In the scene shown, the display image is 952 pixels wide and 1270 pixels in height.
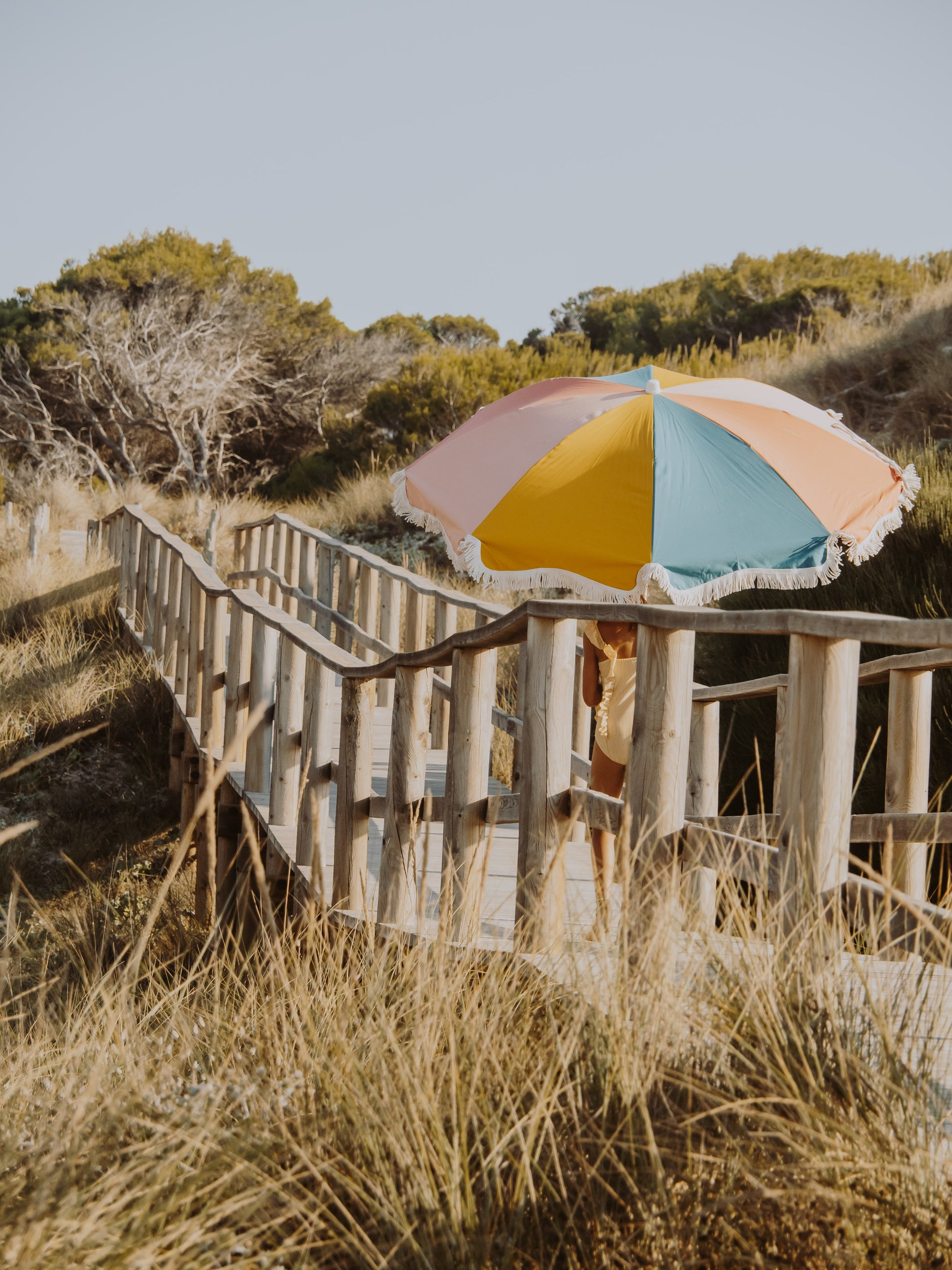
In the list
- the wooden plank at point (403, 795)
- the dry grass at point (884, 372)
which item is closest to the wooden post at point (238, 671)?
the wooden plank at point (403, 795)

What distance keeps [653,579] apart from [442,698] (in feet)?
11.2

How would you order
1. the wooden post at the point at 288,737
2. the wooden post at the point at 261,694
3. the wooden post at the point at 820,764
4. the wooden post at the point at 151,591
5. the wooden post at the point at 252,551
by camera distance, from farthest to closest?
the wooden post at the point at 252,551, the wooden post at the point at 151,591, the wooden post at the point at 261,694, the wooden post at the point at 288,737, the wooden post at the point at 820,764

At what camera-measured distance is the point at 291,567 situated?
1016cm

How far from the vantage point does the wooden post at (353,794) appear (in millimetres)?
3846

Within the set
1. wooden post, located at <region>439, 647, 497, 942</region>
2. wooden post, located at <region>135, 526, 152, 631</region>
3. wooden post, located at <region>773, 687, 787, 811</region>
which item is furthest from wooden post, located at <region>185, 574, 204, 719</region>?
wooden post, located at <region>773, 687, 787, 811</region>

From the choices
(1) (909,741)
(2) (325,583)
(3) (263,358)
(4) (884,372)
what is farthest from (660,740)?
(3) (263,358)

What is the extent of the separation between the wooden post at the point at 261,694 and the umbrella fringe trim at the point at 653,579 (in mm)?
1932

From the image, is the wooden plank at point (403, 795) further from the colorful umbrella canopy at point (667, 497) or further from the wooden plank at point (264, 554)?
the wooden plank at point (264, 554)

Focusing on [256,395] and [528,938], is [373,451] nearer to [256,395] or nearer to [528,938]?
[256,395]

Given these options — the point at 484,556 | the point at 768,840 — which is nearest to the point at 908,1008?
the point at 768,840

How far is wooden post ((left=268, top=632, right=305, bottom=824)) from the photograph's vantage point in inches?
192

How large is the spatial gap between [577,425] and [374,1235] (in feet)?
9.28

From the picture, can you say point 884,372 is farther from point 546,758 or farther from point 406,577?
point 546,758

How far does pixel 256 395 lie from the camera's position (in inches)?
869
